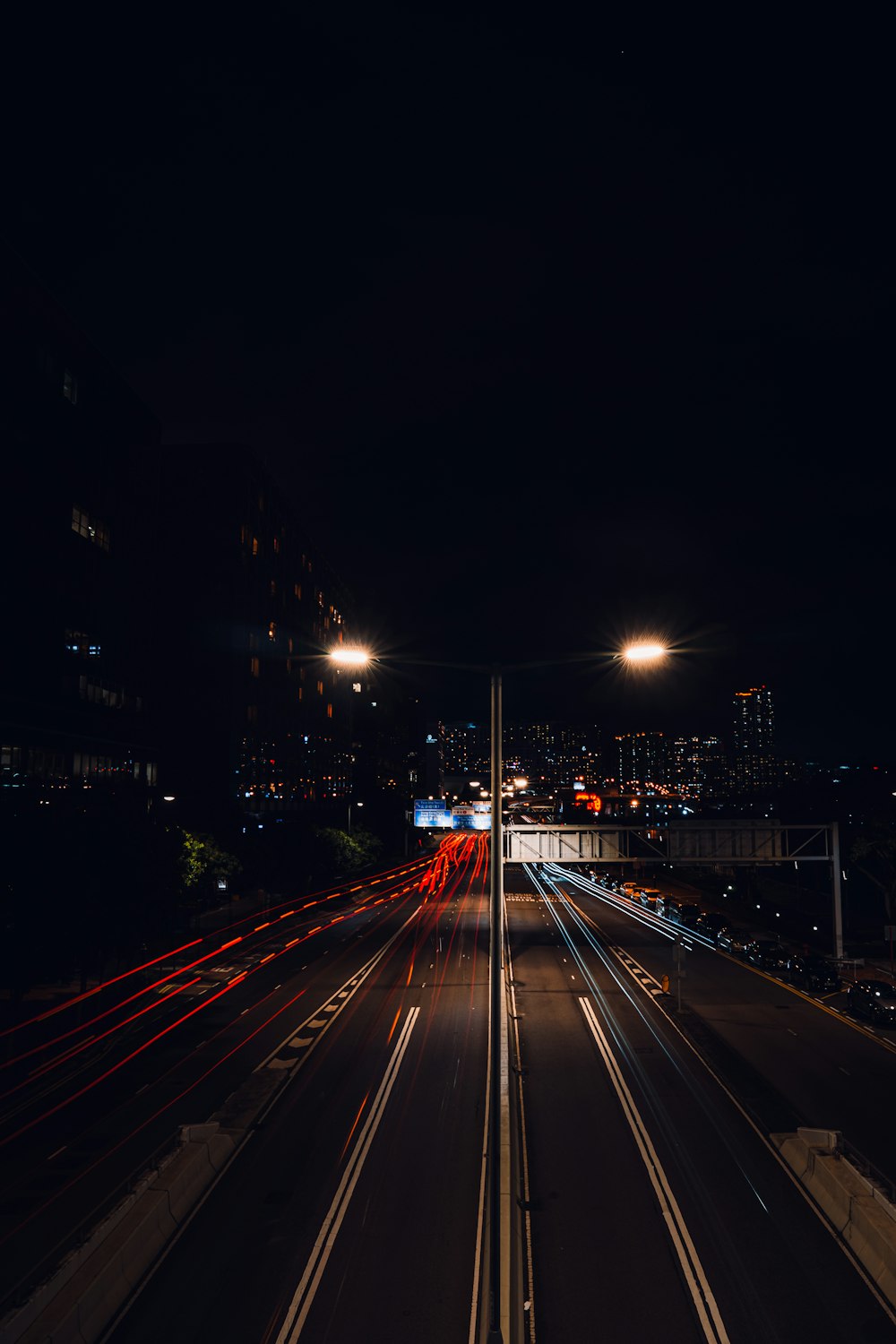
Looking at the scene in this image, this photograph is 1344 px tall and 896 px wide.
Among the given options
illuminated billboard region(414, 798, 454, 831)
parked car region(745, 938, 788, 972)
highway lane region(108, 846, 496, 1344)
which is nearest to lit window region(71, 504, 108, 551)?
highway lane region(108, 846, 496, 1344)

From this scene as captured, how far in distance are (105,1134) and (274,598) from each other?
87222 mm

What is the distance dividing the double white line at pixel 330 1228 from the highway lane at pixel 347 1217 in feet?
0.10

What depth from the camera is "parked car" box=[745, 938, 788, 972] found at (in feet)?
152

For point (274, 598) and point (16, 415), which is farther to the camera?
point (274, 598)

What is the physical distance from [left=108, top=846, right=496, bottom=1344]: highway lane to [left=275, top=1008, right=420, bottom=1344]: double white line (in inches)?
1.3

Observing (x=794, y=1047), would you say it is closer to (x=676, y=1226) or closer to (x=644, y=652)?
(x=676, y=1226)

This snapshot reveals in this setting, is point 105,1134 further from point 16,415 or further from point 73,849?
point 16,415

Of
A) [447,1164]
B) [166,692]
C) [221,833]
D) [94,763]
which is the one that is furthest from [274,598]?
[447,1164]

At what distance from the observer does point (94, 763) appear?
60.9 m

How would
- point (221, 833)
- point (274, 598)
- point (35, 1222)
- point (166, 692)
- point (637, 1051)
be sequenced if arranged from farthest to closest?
point (274, 598) < point (166, 692) < point (221, 833) < point (637, 1051) < point (35, 1222)

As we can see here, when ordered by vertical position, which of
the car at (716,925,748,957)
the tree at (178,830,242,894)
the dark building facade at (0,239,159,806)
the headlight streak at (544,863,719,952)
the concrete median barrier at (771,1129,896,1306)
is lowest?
the headlight streak at (544,863,719,952)

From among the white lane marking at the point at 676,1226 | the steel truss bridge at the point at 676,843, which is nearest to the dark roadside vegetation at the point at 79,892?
the steel truss bridge at the point at 676,843

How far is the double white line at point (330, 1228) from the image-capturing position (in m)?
13.3

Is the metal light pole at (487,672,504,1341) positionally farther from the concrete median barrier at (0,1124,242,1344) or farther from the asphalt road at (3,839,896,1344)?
the concrete median barrier at (0,1124,242,1344)
